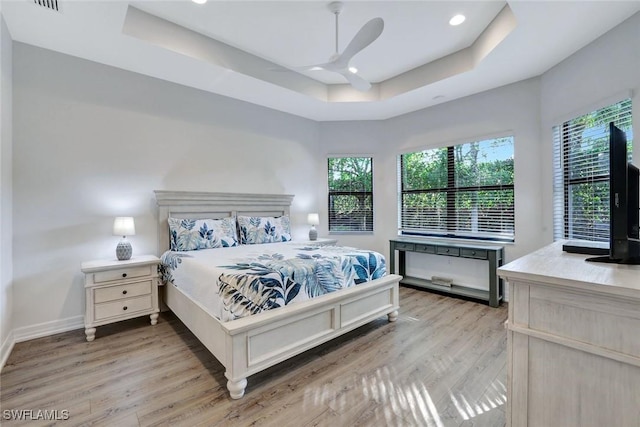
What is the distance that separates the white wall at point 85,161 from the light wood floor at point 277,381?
69cm

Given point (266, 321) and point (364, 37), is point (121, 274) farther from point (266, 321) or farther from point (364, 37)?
point (364, 37)

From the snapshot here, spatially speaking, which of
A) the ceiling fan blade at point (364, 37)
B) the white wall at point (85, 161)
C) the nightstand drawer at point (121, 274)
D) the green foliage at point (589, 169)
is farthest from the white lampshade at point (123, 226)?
the green foliage at point (589, 169)

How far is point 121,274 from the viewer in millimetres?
2873

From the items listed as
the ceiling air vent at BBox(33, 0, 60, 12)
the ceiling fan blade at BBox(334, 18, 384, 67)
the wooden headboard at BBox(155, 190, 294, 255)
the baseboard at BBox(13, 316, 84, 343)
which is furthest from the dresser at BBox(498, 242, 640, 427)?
the baseboard at BBox(13, 316, 84, 343)

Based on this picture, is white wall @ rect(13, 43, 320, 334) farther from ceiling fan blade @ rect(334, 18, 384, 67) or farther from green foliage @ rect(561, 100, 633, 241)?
green foliage @ rect(561, 100, 633, 241)

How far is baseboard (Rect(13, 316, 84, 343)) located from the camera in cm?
272

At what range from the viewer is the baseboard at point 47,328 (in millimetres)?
2719

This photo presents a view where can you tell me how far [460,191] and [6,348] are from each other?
5399 mm

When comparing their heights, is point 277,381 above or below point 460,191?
below

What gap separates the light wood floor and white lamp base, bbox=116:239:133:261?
755 mm

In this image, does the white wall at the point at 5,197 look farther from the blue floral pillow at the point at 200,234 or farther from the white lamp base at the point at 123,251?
the blue floral pillow at the point at 200,234

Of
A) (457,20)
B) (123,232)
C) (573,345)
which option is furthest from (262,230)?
(573,345)

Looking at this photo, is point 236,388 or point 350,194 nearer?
point 236,388

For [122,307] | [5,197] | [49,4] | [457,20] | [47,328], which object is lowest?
[47,328]
